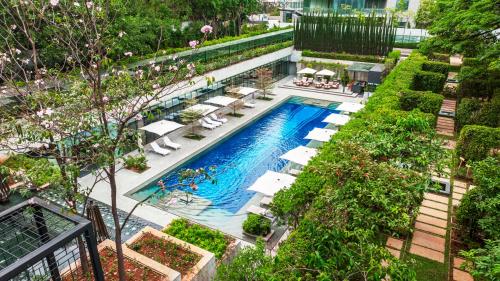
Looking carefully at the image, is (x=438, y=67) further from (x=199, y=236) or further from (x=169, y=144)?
(x=199, y=236)

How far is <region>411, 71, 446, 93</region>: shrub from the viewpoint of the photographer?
2258cm

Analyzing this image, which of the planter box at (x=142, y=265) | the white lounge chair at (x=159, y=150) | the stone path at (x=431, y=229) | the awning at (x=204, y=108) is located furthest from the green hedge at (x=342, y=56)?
the planter box at (x=142, y=265)

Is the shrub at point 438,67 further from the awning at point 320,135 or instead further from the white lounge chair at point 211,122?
the white lounge chair at point 211,122

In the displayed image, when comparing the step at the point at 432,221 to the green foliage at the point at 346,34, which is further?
the green foliage at the point at 346,34

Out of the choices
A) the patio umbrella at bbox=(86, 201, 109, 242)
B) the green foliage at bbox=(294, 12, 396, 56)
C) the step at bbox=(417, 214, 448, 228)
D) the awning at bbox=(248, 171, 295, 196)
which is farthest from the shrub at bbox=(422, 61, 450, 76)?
the patio umbrella at bbox=(86, 201, 109, 242)

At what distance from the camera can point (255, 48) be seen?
1270 inches

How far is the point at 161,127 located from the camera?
20312mm

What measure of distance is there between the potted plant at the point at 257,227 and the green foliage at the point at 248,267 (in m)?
6.25

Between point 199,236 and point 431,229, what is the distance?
715 centimetres

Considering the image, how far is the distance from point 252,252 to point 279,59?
31389 millimetres

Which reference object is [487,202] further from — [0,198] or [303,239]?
[0,198]

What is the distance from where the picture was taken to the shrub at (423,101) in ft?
58.3

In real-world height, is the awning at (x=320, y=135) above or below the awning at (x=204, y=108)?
below

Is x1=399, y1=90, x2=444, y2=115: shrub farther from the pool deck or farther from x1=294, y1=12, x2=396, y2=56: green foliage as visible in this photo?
x1=294, y1=12, x2=396, y2=56: green foliage
